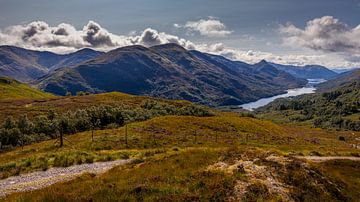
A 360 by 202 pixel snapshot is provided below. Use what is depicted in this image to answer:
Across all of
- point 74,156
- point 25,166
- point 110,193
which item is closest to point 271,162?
point 110,193

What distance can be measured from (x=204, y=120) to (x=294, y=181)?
267ft

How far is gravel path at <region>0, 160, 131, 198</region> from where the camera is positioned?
2309cm

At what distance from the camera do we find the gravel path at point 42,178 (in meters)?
23.1

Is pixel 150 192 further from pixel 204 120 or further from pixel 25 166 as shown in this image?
pixel 204 120

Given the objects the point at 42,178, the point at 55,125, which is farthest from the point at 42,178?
the point at 55,125

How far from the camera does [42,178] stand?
26.3 metres

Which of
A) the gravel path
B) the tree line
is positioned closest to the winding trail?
the gravel path

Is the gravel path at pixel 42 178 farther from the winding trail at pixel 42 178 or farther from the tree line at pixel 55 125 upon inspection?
the tree line at pixel 55 125

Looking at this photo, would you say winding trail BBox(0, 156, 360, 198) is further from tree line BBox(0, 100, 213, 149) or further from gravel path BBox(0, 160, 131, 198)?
tree line BBox(0, 100, 213, 149)

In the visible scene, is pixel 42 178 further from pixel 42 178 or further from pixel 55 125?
pixel 55 125

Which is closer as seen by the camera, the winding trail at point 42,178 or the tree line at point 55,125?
the winding trail at point 42,178

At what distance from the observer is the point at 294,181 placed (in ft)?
74.7

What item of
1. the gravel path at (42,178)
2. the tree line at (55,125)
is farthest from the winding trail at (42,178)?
the tree line at (55,125)

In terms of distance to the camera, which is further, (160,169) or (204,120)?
(204,120)
